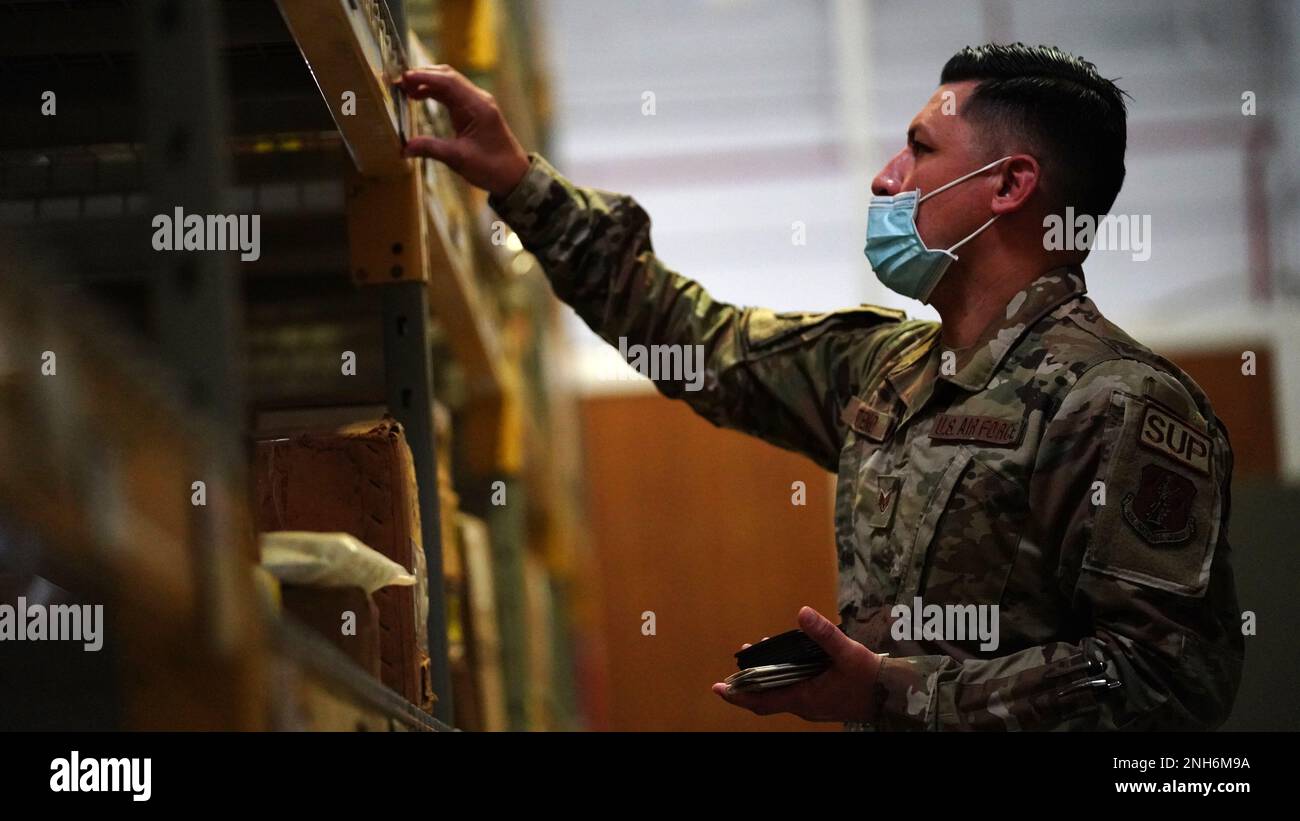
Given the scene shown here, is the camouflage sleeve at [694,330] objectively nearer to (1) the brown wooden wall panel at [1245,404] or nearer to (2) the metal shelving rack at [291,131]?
(2) the metal shelving rack at [291,131]

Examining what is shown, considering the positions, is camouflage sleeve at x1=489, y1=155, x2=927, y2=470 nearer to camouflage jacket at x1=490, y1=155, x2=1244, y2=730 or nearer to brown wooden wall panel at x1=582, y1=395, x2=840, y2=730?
camouflage jacket at x1=490, y1=155, x2=1244, y2=730

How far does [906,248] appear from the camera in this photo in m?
2.43

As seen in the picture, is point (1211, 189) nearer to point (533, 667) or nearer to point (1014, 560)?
point (533, 667)

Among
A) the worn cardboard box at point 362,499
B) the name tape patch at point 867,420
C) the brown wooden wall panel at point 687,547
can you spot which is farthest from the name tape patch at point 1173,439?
the brown wooden wall panel at point 687,547

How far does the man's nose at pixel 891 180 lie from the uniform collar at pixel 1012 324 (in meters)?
0.31

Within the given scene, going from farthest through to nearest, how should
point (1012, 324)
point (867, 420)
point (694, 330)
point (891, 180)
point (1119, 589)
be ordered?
point (694, 330) → point (891, 180) → point (867, 420) → point (1012, 324) → point (1119, 589)

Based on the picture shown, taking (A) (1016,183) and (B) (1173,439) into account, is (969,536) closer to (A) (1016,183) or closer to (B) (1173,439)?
(B) (1173,439)

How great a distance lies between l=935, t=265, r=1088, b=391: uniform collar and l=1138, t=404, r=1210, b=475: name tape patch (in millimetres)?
286

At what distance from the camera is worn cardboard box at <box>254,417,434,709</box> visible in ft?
6.75

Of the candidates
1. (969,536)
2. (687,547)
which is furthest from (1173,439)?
(687,547)

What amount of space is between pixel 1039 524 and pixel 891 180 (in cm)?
75

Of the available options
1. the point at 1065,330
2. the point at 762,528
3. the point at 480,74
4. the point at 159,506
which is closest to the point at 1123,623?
the point at 1065,330

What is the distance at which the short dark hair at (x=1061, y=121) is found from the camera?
2.40 metres
